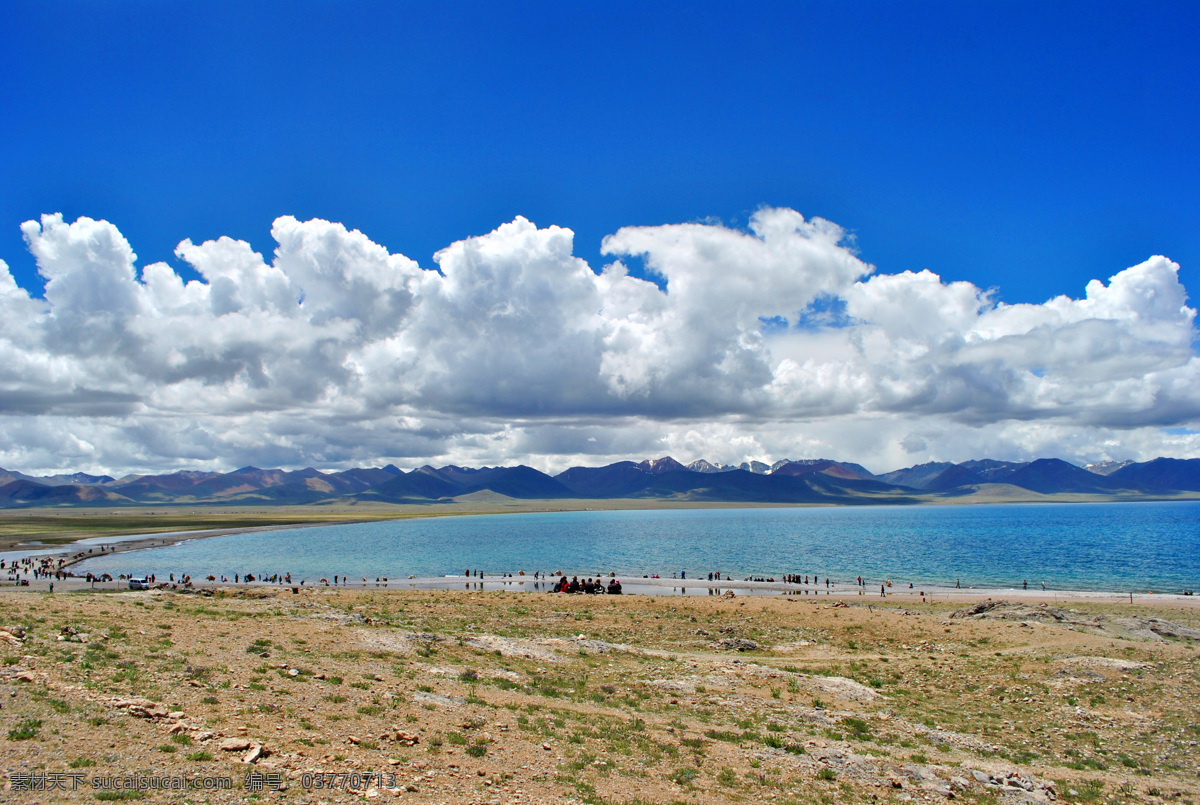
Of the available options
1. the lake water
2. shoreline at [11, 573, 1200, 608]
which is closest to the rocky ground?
shoreline at [11, 573, 1200, 608]

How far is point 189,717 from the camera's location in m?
16.8

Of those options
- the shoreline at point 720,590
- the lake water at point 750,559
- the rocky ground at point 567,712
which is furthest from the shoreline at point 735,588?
the rocky ground at point 567,712

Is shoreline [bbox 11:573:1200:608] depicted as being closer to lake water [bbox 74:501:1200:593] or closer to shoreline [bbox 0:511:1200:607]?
shoreline [bbox 0:511:1200:607]

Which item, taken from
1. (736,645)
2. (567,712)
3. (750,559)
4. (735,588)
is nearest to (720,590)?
(735,588)

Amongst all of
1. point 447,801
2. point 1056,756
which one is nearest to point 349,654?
point 447,801

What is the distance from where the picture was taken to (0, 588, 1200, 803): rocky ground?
15039 mm

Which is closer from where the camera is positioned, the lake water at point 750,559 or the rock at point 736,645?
the rock at point 736,645

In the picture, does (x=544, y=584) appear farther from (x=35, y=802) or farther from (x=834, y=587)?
(x=35, y=802)

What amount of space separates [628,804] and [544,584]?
2674 inches

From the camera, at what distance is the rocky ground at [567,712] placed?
15.0 m

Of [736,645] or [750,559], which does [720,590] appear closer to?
[736,645]

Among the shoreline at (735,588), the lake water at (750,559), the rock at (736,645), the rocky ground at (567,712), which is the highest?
the rocky ground at (567,712)

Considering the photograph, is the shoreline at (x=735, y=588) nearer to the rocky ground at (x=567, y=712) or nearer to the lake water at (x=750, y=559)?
the lake water at (x=750, y=559)

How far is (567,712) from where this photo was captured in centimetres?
2181
